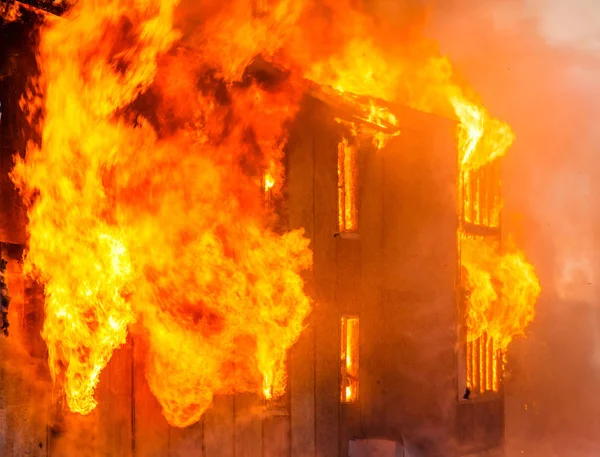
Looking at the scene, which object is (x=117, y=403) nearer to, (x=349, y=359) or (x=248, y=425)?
(x=248, y=425)

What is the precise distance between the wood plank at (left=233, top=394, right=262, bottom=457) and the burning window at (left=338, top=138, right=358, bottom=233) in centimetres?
335

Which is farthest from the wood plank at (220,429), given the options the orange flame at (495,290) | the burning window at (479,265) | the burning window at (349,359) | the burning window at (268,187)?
the orange flame at (495,290)

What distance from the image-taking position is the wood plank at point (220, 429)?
351 inches

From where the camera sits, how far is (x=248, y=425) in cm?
941

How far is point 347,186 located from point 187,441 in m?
5.01

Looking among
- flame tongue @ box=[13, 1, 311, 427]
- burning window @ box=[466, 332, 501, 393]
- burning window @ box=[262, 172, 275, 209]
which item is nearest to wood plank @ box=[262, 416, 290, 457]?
flame tongue @ box=[13, 1, 311, 427]

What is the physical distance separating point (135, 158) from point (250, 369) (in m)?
3.32

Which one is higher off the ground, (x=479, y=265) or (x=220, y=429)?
(x=479, y=265)

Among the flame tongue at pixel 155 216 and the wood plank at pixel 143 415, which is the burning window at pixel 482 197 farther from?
the wood plank at pixel 143 415

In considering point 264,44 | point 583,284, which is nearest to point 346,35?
point 264,44

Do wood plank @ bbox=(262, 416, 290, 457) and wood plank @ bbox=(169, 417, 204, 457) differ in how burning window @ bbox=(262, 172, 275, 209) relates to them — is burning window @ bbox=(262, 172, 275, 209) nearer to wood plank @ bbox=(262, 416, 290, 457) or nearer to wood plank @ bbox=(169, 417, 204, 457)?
wood plank @ bbox=(262, 416, 290, 457)

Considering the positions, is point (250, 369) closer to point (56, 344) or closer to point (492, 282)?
point (56, 344)

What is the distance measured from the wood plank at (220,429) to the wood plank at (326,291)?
5.70 feet

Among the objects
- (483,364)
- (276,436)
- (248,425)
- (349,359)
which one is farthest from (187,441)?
(483,364)
